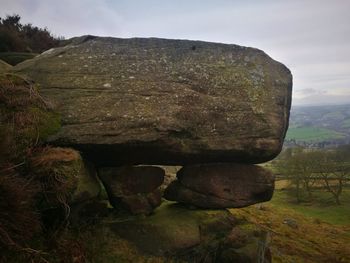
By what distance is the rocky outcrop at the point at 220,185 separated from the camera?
1432cm

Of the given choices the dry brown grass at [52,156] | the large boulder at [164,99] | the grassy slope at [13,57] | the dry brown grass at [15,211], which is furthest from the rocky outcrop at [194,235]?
the grassy slope at [13,57]

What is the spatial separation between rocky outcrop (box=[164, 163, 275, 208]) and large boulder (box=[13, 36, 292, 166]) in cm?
51

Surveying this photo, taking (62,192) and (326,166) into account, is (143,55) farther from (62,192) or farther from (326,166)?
(326,166)

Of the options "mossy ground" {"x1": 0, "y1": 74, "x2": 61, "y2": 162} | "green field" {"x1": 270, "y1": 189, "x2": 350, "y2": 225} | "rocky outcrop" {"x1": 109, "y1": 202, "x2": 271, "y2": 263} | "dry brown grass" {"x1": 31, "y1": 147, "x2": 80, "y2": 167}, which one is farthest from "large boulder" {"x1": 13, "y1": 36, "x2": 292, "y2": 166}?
"green field" {"x1": 270, "y1": 189, "x2": 350, "y2": 225}

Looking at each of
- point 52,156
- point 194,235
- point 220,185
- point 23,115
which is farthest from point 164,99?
point 194,235

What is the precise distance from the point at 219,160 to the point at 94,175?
4461mm

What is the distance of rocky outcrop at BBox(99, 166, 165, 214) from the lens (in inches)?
521

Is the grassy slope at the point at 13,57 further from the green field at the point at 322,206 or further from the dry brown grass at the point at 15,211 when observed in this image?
the green field at the point at 322,206

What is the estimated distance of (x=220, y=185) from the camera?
14328 millimetres

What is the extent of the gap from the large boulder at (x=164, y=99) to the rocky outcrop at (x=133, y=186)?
477 mm

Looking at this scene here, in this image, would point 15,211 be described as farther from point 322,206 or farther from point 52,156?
point 322,206

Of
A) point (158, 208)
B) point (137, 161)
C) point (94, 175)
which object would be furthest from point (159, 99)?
point (158, 208)

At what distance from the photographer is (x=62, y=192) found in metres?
10.0

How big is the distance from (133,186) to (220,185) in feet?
10.5
